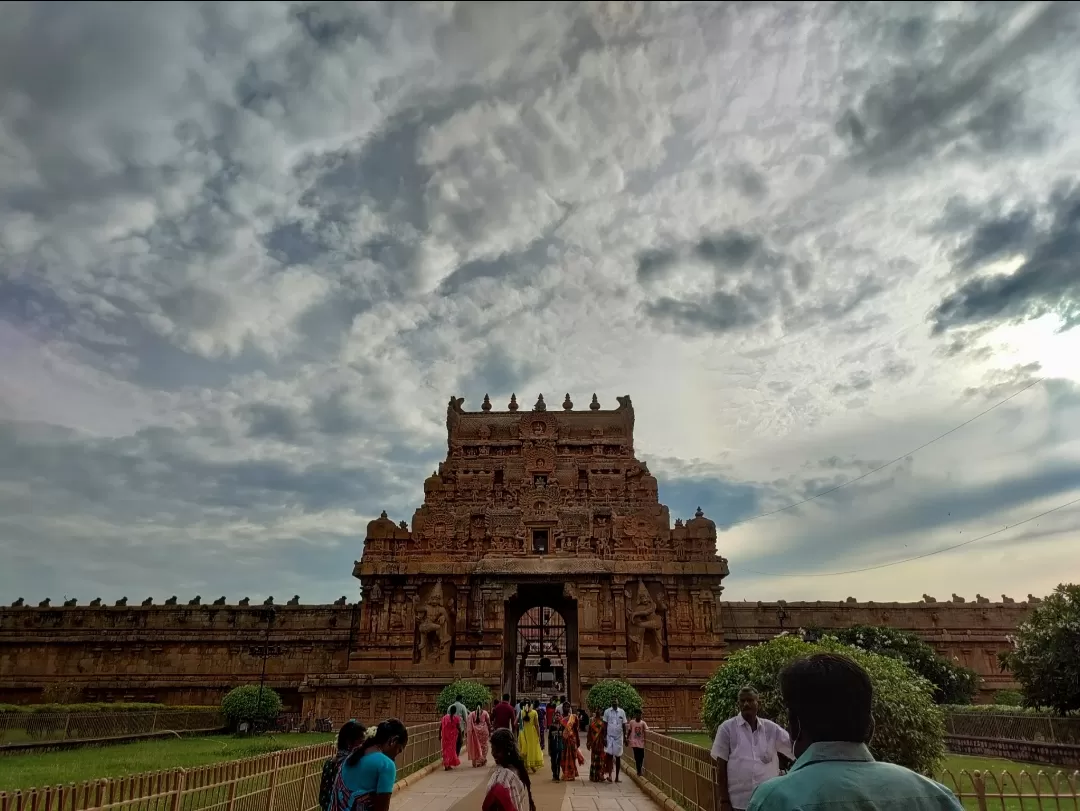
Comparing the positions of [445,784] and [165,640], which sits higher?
[165,640]

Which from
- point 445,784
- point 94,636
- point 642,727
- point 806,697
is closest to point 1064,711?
point 642,727

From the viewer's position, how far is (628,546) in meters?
34.8

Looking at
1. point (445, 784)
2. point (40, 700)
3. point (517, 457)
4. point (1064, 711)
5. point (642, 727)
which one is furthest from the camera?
point (517, 457)

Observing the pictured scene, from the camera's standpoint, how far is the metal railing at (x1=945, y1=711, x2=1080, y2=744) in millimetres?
18500

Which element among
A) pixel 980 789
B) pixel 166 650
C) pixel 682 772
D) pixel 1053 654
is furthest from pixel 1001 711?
pixel 166 650

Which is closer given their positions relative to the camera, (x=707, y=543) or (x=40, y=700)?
(x=707, y=543)

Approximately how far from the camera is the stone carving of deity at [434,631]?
105 feet

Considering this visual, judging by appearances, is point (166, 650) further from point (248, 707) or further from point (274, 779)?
point (274, 779)

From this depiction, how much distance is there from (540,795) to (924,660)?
26.8m

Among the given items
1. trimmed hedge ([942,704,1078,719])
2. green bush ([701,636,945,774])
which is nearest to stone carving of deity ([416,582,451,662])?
trimmed hedge ([942,704,1078,719])

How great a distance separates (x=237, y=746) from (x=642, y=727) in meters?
14.1

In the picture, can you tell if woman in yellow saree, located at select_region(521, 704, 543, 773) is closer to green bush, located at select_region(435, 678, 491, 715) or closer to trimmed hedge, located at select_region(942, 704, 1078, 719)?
green bush, located at select_region(435, 678, 491, 715)

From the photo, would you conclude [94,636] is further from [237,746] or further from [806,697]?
[806,697]

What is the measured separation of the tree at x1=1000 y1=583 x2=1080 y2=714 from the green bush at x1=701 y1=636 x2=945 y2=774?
10.7m
